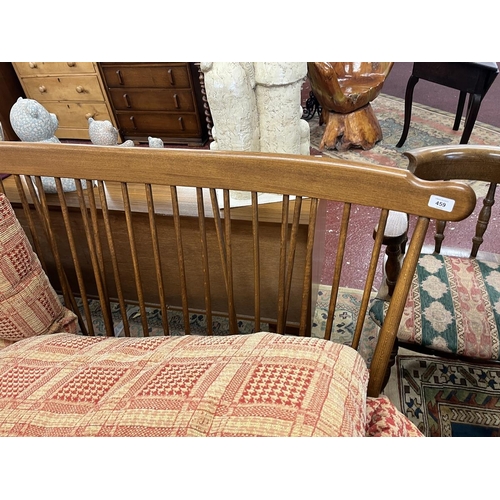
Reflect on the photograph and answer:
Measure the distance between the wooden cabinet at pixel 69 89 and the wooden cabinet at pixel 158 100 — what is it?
0.10 m

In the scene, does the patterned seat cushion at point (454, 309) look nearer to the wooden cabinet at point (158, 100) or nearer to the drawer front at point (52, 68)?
the wooden cabinet at point (158, 100)

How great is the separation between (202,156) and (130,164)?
0.49ft

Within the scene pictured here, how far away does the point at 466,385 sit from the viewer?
48.8 inches

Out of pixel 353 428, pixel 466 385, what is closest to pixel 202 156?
pixel 353 428

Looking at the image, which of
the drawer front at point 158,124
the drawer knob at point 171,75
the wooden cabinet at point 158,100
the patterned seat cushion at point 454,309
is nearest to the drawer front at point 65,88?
the wooden cabinet at point 158,100

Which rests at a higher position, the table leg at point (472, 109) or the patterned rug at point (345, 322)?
the table leg at point (472, 109)

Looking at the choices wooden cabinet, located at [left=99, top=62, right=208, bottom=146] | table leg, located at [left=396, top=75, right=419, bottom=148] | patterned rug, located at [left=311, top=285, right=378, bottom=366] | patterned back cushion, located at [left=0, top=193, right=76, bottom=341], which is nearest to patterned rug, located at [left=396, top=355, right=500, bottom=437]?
patterned rug, located at [left=311, top=285, right=378, bottom=366]

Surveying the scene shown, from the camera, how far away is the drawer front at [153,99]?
268 cm

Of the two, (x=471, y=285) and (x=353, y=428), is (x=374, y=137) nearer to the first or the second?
(x=471, y=285)

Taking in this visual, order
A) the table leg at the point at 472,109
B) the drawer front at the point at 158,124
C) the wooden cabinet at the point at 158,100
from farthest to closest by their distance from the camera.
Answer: the drawer front at the point at 158,124 → the wooden cabinet at the point at 158,100 → the table leg at the point at 472,109

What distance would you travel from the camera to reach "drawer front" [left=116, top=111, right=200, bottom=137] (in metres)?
2.81

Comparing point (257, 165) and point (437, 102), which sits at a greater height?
point (257, 165)

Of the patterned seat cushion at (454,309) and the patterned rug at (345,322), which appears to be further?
the patterned rug at (345,322)

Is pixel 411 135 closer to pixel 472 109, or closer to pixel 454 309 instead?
pixel 472 109
